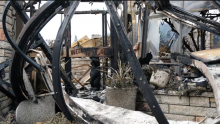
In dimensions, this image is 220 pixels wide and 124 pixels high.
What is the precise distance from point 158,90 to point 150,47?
10.6ft

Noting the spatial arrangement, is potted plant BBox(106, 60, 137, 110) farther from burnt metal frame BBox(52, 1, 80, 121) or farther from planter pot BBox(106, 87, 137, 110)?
burnt metal frame BBox(52, 1, 80, 121)

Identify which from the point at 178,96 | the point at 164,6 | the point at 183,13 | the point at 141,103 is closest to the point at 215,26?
the point at 183,13

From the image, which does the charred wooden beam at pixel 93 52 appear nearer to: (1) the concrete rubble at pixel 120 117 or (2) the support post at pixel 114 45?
(2) the support post at pixel 114 45

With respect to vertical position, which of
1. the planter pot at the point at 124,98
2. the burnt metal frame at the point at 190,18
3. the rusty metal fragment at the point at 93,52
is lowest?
the planter pot at the point at 124,98

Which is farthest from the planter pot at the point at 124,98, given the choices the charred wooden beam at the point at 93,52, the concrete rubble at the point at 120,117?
the charred wooden beam at the point at 93,52

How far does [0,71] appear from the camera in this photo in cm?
285

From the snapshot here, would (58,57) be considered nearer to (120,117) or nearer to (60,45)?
(60,45)

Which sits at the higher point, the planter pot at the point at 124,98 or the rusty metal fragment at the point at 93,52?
the rusty metal fragment at the point at 93,52

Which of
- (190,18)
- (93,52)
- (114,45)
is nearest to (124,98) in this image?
(114,45)

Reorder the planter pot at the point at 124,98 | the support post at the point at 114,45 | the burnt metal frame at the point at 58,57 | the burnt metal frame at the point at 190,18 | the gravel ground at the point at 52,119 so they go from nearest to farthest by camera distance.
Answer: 1. the burnt metal frame at the point at 58,57
2. the gravel ground at the point at 52,119
3. the burnt metal frame at the point at 190,18
4. the planter pot at the point at 124,98
5. the support post at the point at 114,45

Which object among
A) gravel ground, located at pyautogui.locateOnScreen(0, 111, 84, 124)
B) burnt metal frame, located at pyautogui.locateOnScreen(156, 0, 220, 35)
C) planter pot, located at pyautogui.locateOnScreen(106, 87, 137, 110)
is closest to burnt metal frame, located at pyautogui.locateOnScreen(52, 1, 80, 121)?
gravel ground, located at pyautogui.locateOnScreen(0, 111, 84, 124)

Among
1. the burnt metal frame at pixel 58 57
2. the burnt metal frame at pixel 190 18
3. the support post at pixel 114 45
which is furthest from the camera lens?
the support post at pixel 114 45

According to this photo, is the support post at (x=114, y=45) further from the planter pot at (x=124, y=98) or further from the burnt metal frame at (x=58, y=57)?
the burnt metal frame at (x=58, y=57)

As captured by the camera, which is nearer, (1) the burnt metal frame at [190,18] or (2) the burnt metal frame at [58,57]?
(2) the burnt metal frame at [58,57]
